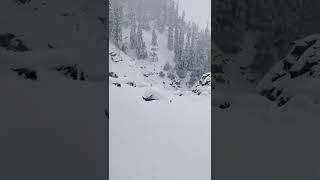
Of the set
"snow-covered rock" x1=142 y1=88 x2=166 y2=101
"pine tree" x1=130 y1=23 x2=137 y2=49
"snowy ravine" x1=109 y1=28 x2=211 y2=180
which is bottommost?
"snowy ravine" x1=109 y1=28 x2=211 y2=180

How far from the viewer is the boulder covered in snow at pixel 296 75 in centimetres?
630

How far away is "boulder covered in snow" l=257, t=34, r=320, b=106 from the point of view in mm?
6305

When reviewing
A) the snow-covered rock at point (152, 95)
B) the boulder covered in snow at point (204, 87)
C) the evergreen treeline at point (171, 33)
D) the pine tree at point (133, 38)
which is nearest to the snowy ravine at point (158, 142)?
the snow-covered rock at point (152, 95)

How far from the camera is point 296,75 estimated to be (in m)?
6.88
